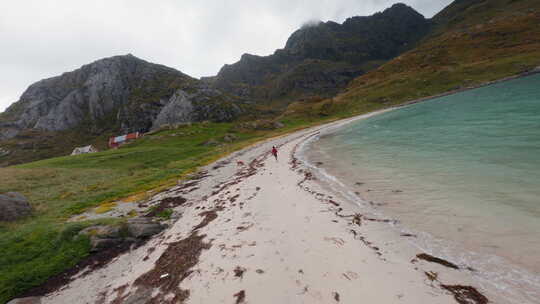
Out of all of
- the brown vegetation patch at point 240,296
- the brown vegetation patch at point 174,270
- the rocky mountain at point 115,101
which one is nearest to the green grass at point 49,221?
the brown vegetation patch at point 174,270

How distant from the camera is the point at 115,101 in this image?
486 feet

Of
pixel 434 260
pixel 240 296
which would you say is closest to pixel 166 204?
pixel 240 296

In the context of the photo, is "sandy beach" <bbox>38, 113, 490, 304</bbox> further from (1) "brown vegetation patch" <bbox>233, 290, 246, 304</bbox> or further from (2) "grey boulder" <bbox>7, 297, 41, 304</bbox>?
(2) "grey boulder" <bbox>7, 297, 41, 304</bbox>

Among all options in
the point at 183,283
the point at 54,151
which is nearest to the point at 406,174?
the point at 183,283

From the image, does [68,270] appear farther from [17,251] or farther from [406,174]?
[406,174]

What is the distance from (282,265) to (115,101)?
626ft

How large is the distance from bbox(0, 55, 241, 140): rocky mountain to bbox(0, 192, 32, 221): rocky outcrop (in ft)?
352

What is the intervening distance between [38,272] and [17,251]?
271cm

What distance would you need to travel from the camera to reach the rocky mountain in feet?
410

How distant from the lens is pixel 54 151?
342 ft

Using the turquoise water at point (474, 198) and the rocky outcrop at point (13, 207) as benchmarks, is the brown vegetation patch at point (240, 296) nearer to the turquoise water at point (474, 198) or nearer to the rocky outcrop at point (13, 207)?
the turquoise water at point (474, 198)

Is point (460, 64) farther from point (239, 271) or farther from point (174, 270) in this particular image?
point (174, 270)

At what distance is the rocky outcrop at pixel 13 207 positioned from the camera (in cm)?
1277

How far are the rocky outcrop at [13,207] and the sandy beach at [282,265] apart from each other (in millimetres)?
11017
